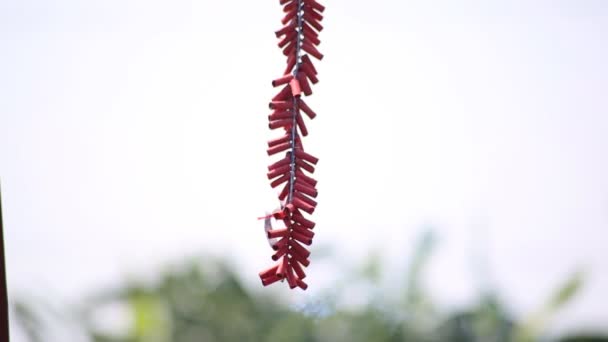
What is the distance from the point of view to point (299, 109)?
0.44 meters

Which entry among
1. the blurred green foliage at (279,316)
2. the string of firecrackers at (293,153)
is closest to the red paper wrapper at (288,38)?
the string of firecrackers at (293,153)

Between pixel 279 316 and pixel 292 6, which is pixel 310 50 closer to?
pixel 292 6

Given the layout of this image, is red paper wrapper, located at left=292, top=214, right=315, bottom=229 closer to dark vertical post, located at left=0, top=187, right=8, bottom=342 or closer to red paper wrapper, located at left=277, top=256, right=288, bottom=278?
red paper wrapper, located at left=277, top=256, right=288, bottom=278

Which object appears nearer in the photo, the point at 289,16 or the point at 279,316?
the point at 289,16

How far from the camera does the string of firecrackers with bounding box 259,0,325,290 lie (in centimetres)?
43

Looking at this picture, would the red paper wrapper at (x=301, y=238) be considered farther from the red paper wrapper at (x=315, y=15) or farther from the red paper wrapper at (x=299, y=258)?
the red paper wrapper at (x=315, y=15)

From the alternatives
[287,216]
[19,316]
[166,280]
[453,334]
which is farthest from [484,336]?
[287,216]

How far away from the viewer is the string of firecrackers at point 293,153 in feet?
1.42

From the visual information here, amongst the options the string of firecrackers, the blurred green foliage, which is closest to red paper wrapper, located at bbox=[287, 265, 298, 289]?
the string of firecrackers

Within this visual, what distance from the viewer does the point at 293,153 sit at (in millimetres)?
438

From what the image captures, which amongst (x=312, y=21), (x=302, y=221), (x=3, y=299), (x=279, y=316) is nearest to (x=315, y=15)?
(x=312, y=21)

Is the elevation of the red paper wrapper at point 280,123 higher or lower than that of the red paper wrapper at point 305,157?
higher

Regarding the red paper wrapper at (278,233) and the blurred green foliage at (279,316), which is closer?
the red paper wrapper at (278,233)

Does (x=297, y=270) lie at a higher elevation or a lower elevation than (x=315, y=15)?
lower
